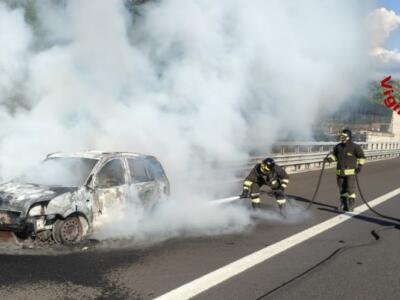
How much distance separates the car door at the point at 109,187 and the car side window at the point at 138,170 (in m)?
0.19

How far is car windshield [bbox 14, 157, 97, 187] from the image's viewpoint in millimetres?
6977

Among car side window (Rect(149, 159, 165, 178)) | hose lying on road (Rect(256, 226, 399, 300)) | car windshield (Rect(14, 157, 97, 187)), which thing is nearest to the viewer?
hose lying on road (Rect(256, 226, 399, 300))

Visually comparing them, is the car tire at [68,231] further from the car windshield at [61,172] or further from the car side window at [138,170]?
the car side window at [138,170]

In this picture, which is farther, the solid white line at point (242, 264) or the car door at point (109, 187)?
the car door at point (109, 187)

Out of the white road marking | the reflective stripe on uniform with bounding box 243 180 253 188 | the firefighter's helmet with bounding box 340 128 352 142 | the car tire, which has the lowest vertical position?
the white road marking

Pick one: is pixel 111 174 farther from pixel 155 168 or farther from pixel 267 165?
pixel 267 165

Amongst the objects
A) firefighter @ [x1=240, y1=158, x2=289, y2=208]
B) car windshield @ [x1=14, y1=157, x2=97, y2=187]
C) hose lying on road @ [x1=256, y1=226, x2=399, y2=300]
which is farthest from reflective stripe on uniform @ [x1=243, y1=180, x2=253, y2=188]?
car windshield @ [x1=14, y1=157, x2=97, y2=187]

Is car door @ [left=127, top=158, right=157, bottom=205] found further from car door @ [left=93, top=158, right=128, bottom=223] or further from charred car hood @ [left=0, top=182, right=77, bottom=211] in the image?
charred car hood @ [left=0, top=182, right=77, bottom=211]

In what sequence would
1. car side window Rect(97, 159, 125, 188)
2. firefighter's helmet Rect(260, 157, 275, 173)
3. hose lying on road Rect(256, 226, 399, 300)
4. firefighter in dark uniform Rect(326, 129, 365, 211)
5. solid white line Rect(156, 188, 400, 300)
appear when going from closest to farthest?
solid white line Rect(156, 188, 400, 300), hose lying on road Rect(256, 226, 399, 300), car side window Rect(97, 159, 125, 188), firefighter's helmet Rect(260, 157, 275, 173), firefighter in dark uniform Rect(326, 129, 365, 211)

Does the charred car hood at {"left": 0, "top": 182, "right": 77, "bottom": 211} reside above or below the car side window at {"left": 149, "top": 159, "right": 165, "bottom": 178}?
below

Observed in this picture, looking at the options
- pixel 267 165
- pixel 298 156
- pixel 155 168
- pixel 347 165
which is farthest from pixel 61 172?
pixel 298 156

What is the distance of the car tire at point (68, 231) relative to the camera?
6336 millimetres

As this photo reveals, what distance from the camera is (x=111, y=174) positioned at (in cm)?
736

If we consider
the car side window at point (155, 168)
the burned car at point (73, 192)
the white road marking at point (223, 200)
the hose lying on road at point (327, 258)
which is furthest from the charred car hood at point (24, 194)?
the white road marking at point (223, 200)
